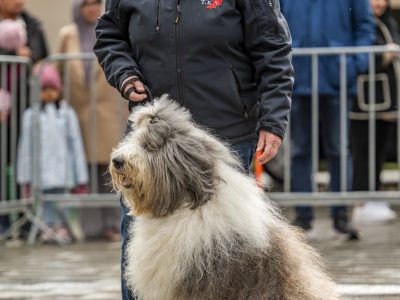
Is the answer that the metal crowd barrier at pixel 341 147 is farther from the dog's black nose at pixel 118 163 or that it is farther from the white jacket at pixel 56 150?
the dog's black nose at pixel 118 163

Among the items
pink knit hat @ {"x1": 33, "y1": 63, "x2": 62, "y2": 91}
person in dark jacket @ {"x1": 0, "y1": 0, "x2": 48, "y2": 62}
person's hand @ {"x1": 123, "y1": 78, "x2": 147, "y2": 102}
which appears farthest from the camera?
person in dark jacket @ {"x1": 0, "y1": 0, "x2": 48, "y2": 62}

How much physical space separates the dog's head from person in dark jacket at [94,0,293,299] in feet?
1.11

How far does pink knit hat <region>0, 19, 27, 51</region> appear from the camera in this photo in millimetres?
11039

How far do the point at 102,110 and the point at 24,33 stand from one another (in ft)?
4.06

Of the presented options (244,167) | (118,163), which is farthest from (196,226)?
(244,167)

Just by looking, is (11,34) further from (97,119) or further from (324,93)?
(324,93)

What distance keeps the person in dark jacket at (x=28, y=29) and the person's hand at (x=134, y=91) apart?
20.6ft

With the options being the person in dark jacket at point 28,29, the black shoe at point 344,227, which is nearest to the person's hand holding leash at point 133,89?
the black shoe at point 344,227

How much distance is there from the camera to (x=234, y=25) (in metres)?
5.16

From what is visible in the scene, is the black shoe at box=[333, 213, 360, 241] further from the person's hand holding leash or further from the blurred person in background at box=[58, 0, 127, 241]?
the person's hand holding leash

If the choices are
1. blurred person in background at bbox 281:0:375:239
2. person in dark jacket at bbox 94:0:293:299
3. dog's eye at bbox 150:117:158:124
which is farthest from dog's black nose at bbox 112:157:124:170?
blurred person in background at bbox 281:0:375:239

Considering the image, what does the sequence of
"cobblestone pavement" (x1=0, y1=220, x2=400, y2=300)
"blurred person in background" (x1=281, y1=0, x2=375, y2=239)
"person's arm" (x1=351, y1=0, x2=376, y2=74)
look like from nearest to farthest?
"cobblestone pavement" (x1=0, y1=220, x2=400, y2=300) < "person's arm" (x1=351, y1=0, x2=376, y2=74) < "blurred person in background" (x1=281, y1=0, x2=375, y2=239)

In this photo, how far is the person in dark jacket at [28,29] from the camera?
11359 millimetres

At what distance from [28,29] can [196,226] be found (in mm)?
7433
